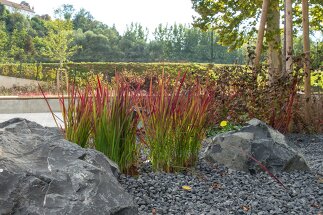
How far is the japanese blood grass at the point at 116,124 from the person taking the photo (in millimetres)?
3203

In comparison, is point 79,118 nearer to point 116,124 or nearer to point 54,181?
point 116,124

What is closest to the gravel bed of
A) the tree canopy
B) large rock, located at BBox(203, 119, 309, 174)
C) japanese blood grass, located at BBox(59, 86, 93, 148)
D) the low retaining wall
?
large rock, located at BBox(203, 119, 309, 174)

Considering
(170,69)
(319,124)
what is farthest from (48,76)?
(319,124)

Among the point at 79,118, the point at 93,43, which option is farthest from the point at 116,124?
the point at 93,43

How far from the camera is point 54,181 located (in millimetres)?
2109

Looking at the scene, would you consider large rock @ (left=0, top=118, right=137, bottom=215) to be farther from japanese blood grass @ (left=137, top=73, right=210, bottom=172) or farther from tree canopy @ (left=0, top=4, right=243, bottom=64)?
tree canopy @ (left=0, top=4, right=243, bottom=64)

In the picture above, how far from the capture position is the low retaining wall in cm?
1148

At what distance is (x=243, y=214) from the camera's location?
2.81 m

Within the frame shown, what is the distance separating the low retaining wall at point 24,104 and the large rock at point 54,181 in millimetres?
9408

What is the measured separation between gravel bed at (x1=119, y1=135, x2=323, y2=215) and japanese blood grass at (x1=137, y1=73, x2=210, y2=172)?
0.14m

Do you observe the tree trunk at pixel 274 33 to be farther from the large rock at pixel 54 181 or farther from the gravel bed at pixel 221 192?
the large rock at pixel 54 181

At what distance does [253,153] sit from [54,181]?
2217mm

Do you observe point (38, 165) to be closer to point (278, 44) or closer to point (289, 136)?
point (289, 136)

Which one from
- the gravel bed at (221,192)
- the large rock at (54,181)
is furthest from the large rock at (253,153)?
the large rock at (54,181)
